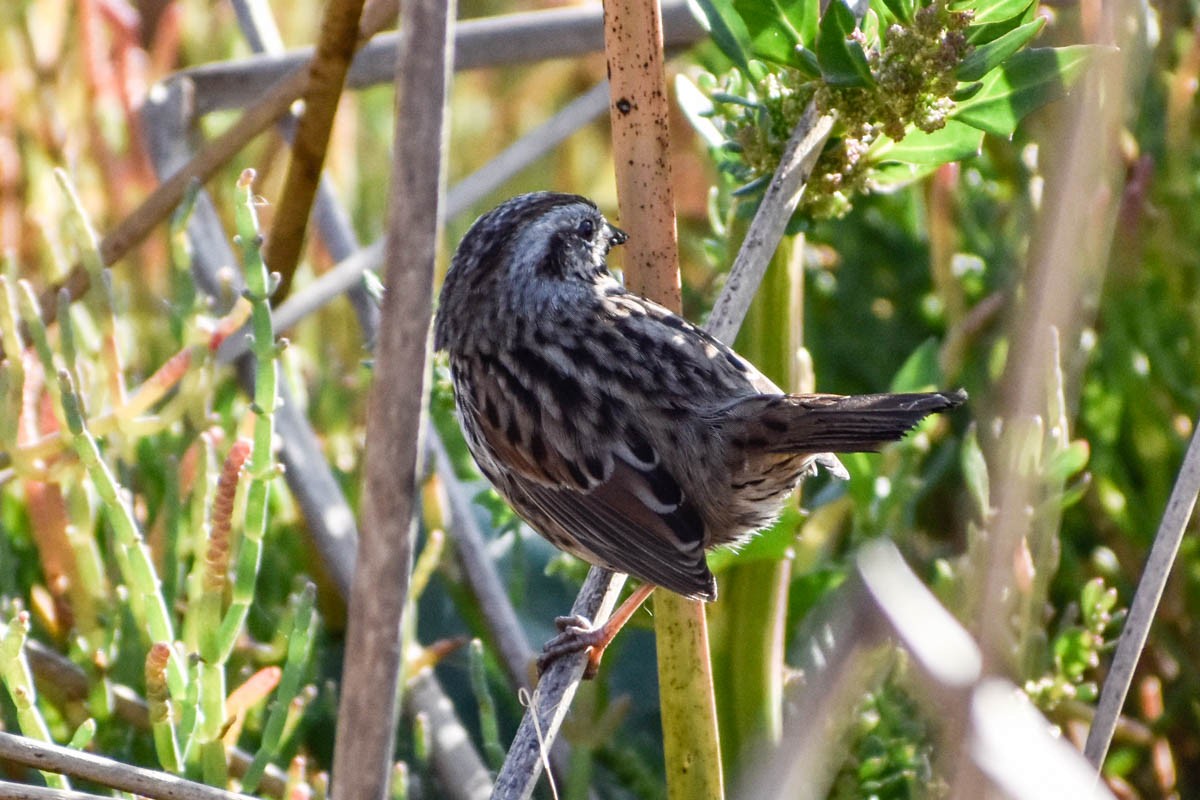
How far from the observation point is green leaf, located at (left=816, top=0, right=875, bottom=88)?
5.68 feet

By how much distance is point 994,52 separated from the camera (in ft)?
5.64

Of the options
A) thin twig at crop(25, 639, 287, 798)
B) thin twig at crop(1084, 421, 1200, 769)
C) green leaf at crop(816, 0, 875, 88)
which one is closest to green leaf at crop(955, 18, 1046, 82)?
green leaf at crop(816, 0, 875, 88)

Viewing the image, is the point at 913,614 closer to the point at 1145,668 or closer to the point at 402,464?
the point at 402,464

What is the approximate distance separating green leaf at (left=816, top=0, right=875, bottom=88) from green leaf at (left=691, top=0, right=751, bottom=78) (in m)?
0.13

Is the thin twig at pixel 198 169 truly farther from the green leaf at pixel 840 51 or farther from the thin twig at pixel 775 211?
the green leaf at pixel 840 51

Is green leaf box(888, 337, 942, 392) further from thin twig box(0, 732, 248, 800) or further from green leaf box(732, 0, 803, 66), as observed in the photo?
thin twig box(0, 732, 248, 800)

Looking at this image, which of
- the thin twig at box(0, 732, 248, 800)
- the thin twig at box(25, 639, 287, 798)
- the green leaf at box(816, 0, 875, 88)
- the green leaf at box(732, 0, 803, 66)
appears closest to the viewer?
the thin twig at box(0, 732, 248, 800)

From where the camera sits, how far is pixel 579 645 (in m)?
2.05

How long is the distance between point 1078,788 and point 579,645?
1.11 meters

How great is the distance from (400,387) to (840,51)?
86 centimetres

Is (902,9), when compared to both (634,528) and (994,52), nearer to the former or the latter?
(994,52)

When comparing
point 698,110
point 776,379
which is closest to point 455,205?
point 698,110

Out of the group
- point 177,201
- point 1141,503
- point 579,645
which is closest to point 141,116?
point 177,201

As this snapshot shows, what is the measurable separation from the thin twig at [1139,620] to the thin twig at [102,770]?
104 centimetres
